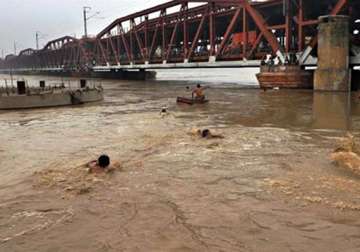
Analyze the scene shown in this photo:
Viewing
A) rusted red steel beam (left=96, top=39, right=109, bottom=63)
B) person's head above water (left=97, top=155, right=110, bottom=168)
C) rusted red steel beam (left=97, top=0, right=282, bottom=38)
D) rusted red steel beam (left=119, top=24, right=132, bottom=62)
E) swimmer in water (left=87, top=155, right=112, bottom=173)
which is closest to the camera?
swimmer in water (left=87, top=155, right=112, bottom=173)

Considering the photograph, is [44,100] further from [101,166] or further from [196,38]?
[196,38]

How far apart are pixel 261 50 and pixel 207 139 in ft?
124

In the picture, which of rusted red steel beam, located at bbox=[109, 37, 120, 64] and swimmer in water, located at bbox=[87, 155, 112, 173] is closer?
swimmer in water, located at bbox=[87, 155, 112, 173]

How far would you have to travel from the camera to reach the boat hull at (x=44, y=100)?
2852 centimetres

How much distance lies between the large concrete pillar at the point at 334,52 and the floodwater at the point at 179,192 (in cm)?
1875

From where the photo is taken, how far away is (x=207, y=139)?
15055 mm

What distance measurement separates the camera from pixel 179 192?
358 inches

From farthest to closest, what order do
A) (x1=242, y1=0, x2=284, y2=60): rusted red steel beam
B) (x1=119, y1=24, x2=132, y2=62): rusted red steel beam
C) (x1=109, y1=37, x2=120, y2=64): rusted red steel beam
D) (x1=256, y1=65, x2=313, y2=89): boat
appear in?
(x1=109, y1=37, x2=120, y2=64): rusted red steel beam, (x1=119, y1=24, x2=132, y2=62): rusted red steel beam, (x1=242, y1=0, x2=284, y2=60): rusted red steel beam, (x1=256, y1=65, x2=313, y2=89): boat

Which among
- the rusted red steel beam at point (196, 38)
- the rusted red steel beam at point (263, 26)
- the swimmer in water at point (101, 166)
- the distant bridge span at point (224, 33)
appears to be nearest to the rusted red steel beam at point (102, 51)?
the distant bridge span at point (224, 33)

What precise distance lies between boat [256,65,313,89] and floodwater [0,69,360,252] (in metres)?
22.7

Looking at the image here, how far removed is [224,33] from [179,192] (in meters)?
62.2

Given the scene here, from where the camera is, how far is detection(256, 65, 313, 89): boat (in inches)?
1577

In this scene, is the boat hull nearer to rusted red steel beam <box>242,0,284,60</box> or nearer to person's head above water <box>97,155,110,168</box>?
person's head above water <box>97,155,110,168</box>

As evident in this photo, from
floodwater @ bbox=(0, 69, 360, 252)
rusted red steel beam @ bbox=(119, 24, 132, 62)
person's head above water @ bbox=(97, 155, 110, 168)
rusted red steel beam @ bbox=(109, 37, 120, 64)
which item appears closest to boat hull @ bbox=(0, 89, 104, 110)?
floodwater @ bbox=(0, 69, 360, 252)
